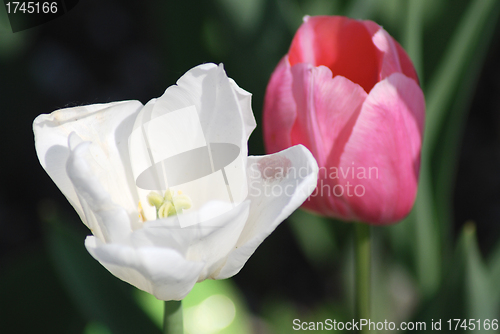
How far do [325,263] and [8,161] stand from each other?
0.71 metres

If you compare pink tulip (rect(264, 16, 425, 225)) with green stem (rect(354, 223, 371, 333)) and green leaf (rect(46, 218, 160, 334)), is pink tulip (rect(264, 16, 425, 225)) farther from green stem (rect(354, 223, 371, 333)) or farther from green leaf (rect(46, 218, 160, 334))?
green leaf (rect(46, 218, 160, 334))

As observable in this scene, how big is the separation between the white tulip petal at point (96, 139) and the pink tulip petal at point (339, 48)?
6.1 inches

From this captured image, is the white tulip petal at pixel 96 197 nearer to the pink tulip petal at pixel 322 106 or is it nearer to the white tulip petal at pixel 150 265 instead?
the white tulip petal at pixel 150 265

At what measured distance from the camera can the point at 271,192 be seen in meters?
0.32

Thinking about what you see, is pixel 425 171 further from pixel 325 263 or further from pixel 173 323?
pixel 173 323

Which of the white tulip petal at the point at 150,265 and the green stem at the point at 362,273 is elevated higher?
the white tulip petal at the point at 150,265

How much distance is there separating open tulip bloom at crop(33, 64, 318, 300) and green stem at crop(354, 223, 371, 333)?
0.15 meters

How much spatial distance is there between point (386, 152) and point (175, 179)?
0.56ft

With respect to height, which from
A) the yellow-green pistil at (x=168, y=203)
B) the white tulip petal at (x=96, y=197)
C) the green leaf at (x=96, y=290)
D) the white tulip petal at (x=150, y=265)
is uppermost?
the white tulip petal at (x=96, y=197)

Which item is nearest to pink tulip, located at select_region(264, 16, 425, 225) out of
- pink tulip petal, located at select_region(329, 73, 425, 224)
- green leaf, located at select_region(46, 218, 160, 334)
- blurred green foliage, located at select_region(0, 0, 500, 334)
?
pink tulip petal, located at select_region(329, 73, 425, 224)

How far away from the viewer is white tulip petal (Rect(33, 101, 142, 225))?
0.32m

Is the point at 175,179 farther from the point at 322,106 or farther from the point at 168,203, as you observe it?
the point at 322,106

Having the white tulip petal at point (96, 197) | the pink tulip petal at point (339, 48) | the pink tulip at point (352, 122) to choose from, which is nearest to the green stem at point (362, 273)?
the pink tulip at point (352, 122)

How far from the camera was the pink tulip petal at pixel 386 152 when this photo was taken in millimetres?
386
